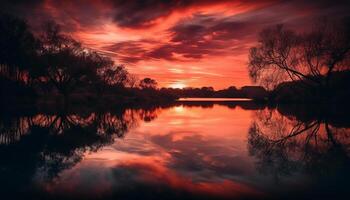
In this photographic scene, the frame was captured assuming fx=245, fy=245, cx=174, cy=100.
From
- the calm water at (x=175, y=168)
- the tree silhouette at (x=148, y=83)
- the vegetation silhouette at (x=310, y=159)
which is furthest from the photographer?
the tree silhouette at (x=148, y=83)

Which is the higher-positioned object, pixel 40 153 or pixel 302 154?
pixel 302 154

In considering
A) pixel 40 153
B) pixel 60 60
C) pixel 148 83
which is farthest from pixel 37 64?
pixel 148 83

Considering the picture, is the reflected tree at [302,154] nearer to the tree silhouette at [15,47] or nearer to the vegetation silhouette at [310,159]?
the vegetation silhouette at [310,159]

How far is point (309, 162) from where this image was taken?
7137 millimetres

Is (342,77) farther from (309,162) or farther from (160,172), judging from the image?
(160,172)

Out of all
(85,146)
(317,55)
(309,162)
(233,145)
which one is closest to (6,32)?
(85,146)

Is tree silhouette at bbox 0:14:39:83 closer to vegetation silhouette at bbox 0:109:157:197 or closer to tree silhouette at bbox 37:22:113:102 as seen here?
tree silhouette at bbox 37:22:113:102

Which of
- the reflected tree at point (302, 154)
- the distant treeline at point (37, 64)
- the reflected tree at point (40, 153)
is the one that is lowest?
the reflected tree at point (40, 153)

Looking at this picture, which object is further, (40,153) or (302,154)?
(40,153)

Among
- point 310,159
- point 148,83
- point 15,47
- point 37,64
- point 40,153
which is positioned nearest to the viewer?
point 310,159

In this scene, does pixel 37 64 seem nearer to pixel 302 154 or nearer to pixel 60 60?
pixel 60 60

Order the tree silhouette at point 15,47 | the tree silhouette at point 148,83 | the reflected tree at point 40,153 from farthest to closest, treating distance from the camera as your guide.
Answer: the tree silhouette at point 148,83 → the tree silhouette at point 15,47 → the reflected tree at point 40,153

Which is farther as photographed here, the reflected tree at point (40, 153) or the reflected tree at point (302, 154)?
the reflected tree at point (302, 154)

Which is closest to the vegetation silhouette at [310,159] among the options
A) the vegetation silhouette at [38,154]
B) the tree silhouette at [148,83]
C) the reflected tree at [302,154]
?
the reflected tree at [302,154]
